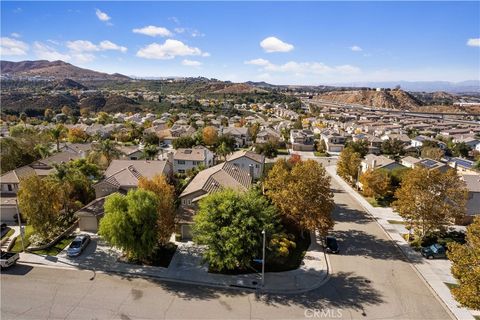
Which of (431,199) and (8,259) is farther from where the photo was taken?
(431,199)

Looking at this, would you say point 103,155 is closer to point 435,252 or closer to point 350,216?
point 350,216

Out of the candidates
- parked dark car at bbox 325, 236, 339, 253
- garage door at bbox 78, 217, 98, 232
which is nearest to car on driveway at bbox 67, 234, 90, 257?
garage door at bbox 78, 217, 98, 232

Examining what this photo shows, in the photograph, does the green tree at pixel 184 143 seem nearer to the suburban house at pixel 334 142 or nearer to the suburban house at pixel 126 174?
the suburban house at pixel 126 174

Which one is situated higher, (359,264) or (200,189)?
(200,189)

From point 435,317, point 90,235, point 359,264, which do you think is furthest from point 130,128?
point 435,317

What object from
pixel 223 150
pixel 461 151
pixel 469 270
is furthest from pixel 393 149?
pixel 469 270

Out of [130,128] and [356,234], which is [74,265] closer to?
[356,234]

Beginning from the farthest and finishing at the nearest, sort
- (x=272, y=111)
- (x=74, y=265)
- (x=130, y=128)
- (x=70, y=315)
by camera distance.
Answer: (x=272, y=111) < (x=130, y=128) < (x=74, y=265) < (x=70, y=315)
